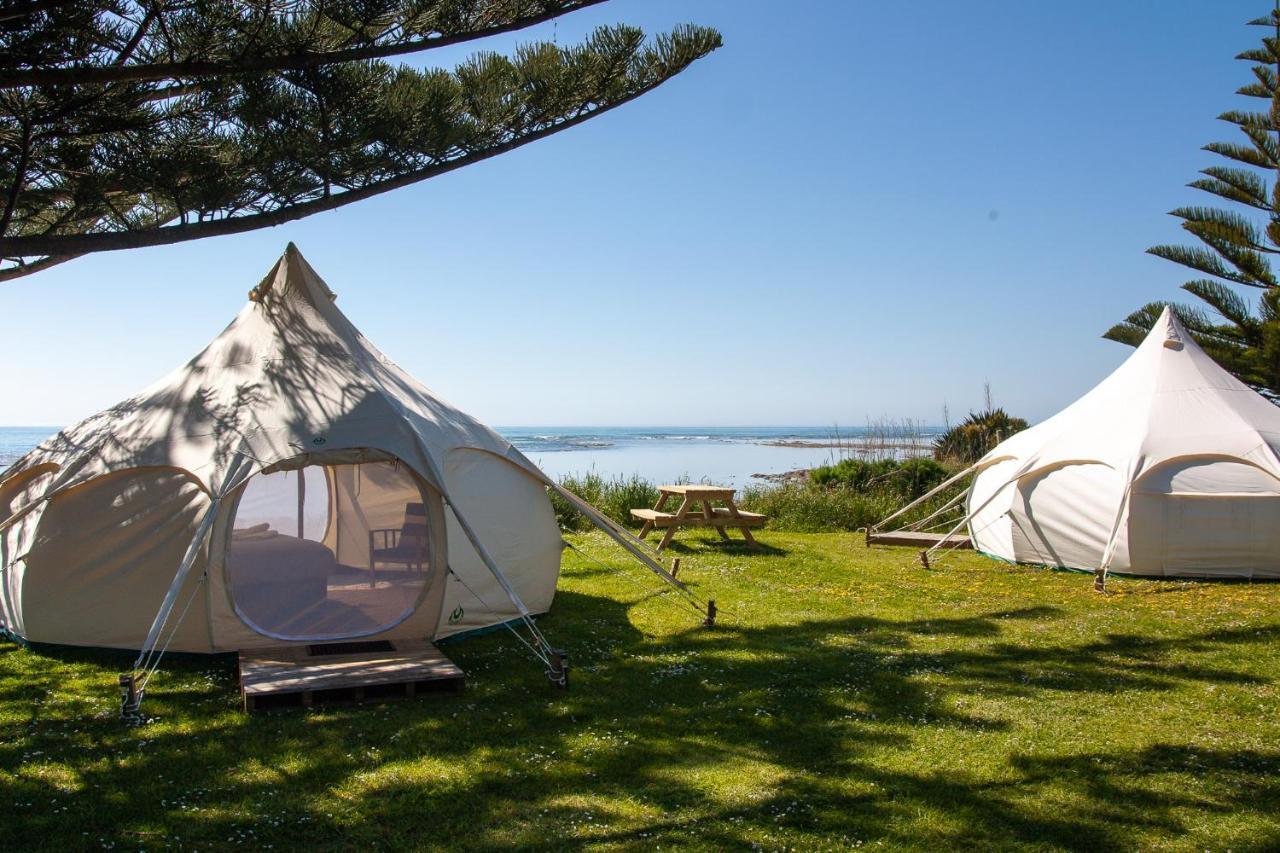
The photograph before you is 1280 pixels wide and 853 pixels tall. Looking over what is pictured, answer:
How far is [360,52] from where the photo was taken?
6105mm

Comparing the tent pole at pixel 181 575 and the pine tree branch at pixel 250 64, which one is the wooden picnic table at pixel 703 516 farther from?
the pine tree branch at pixel 250 64

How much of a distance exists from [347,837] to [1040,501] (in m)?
9.08

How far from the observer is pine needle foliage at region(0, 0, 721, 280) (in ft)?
19.3

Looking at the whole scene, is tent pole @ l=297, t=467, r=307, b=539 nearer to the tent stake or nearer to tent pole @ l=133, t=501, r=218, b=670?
tent pole @ l=133, t=501, r=218, b=670

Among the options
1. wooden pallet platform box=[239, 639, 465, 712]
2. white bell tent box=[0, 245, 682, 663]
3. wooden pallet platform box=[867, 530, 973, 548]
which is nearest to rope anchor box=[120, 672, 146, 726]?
white bell tent box=[0, 245, 682, 663]

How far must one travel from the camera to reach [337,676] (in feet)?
19.9

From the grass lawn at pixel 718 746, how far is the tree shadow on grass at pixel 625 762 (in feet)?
0.06

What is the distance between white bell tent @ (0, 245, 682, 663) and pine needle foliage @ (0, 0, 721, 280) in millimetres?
1224

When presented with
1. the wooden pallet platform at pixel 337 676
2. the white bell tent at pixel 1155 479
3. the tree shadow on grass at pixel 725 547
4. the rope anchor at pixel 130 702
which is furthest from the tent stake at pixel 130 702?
the white bell tent at pixel 1155 479

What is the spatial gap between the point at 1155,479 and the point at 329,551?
8.24 m

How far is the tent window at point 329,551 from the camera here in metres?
7.15

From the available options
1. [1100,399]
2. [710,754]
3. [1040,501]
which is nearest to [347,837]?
[710,754]

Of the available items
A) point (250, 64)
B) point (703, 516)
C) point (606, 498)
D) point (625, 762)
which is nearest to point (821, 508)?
point (606, 498)

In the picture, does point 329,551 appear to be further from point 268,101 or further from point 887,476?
point 887,476
